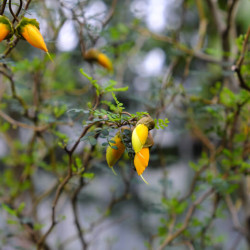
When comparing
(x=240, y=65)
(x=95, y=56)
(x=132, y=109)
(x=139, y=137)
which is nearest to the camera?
(x=139, y=137)

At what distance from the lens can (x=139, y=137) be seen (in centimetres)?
34

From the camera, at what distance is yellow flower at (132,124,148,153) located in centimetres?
34

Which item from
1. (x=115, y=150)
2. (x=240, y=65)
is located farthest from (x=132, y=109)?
(x=115, y=150)

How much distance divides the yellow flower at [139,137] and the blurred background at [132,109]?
0.33 ft

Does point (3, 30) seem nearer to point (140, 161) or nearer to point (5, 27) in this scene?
point (5, 27)

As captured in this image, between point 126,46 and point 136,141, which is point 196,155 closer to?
point 126,46

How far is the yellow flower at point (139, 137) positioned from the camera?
1.12 feet

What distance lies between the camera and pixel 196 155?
205 centimetres

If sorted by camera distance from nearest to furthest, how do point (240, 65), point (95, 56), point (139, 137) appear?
point (139, 137) < point (240, 65) < point (95, 56)

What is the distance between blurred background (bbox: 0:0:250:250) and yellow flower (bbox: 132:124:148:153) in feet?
0.33

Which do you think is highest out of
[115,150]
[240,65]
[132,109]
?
[240,65]

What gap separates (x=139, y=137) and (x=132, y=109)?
0.69 meters

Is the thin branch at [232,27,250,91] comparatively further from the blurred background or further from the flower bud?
the flower bud

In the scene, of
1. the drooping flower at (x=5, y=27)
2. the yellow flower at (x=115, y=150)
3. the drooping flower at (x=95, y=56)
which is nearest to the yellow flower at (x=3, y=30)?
the drooping flower at (x=5, y=27)
